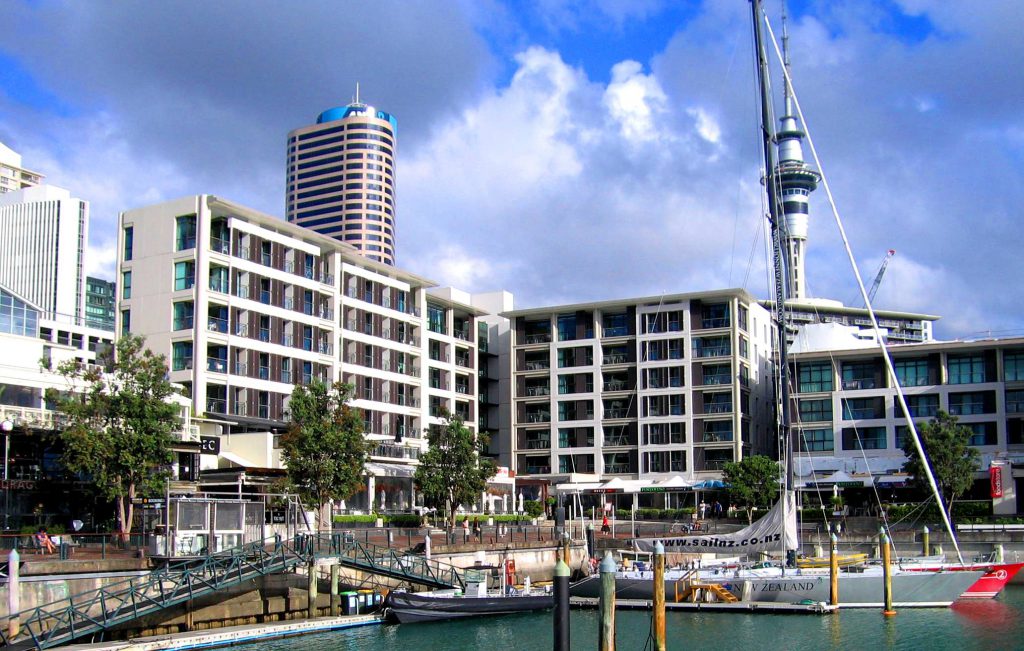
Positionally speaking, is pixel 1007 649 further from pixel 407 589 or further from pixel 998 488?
pixel 998 488

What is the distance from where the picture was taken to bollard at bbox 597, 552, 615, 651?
2819 cm

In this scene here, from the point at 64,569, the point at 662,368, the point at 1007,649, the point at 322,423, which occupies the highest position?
the point at 662,368

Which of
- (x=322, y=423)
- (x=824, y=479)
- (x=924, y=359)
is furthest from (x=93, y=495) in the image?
(x=924, y=359)

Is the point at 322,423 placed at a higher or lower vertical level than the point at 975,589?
higher

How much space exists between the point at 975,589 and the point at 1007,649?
13.0 meters

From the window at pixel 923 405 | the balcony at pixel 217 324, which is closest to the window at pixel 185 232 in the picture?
the balcony at pixel 217 324

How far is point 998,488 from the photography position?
8281 cm

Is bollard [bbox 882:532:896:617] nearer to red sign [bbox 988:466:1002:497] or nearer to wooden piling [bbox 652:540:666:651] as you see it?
wooden piling [bbox 652:540:666:651]

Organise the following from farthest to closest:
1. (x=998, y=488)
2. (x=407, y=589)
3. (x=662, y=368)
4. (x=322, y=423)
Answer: (x=662, y=368)
(x=998, y=488)
(x=322, y=423)
(x=407, y=589)

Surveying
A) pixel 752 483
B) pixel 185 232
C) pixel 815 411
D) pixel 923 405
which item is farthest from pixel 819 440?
pixel 185 232

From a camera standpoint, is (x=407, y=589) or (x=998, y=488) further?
(x=998, y=488)

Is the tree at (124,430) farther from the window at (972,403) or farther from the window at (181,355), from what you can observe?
the window at (972,403)

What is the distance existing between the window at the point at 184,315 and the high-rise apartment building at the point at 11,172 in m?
125

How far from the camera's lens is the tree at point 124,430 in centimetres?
5059
